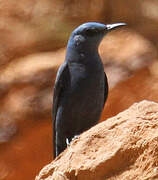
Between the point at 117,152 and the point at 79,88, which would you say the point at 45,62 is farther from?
the point at 117,152

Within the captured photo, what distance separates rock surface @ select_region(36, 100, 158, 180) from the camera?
3.15 m

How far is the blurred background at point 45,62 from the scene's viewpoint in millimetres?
7672

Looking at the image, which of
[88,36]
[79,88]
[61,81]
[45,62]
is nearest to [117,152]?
[79,88]

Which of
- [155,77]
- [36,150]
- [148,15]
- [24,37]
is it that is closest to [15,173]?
[36,150]

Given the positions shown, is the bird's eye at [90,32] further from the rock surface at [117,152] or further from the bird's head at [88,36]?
the rock surface at [117,152]

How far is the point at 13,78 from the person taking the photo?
25.5 ft

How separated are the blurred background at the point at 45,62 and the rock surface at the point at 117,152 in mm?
4056

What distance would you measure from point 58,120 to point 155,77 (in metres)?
2.94

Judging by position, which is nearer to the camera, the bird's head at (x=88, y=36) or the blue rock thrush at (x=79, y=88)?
the blue rock thrush at (x=79, y=88)

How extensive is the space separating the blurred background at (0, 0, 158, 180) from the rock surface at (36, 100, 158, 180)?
4056mm

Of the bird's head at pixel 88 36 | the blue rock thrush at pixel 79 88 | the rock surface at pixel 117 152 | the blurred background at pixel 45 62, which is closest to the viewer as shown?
the rock surface at pixel 117 152

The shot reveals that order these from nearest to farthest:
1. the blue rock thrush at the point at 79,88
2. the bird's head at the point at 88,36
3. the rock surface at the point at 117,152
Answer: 1. the rock surface at the point at 117,152
2. the blue rock thrush at the point at 79,88
3. the bird's head at the point at 88,36

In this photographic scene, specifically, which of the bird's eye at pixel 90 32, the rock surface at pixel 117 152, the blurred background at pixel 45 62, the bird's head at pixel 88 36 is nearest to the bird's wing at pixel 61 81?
the bird's head at pixel 88 36

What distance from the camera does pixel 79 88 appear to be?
16.6 ft
